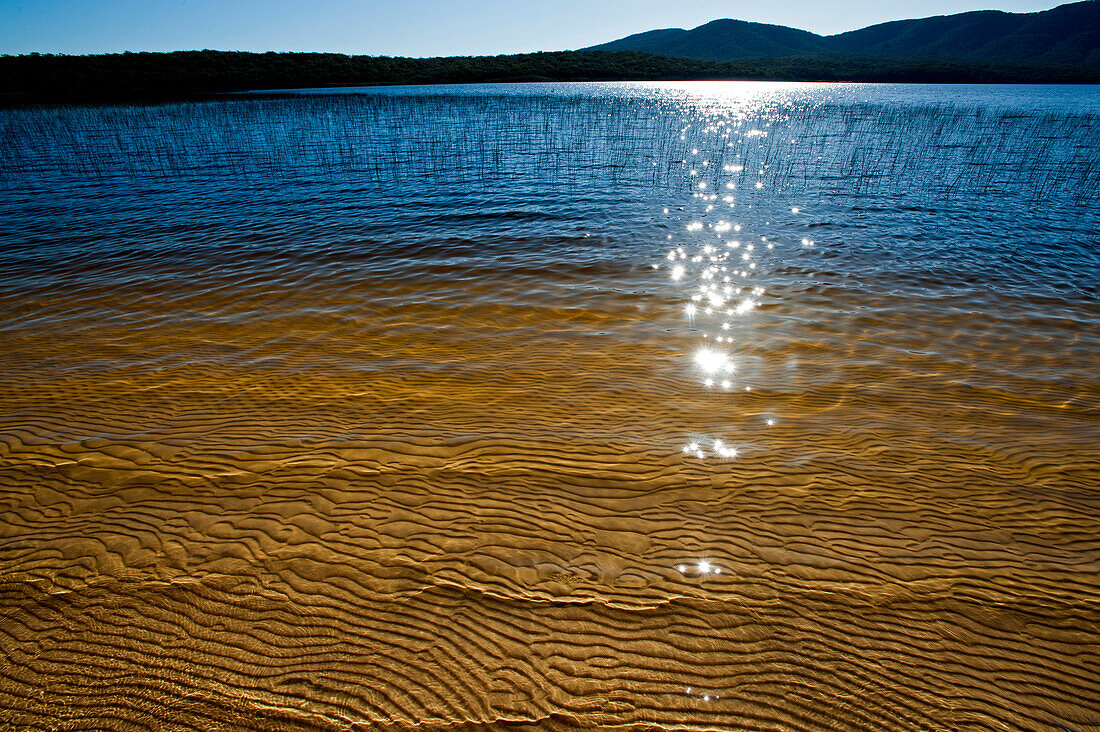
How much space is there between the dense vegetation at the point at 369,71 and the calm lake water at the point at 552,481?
7393 centimetres

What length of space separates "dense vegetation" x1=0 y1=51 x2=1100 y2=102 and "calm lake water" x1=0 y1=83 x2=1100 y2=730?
73.9 m

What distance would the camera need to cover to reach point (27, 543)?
13.8 ft

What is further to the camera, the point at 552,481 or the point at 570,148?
the point at 570,148

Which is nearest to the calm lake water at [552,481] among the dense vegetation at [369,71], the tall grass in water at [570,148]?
the tall grass in water at [570,148]

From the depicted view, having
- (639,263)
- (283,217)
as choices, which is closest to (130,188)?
(283,217)

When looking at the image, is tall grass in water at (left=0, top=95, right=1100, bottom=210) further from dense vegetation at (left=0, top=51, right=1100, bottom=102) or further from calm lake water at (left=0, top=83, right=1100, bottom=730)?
dense vegetation at (left=0, top=51, right=1100, bottom=102)

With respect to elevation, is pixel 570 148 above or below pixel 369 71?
below

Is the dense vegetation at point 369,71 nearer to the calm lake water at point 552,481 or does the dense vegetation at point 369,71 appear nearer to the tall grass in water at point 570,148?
the tall grass in water at point 570,148

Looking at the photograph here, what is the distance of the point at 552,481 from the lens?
512 cm

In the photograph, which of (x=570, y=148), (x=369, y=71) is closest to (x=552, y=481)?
(x=570, y=148)

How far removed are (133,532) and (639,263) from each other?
10560 mm

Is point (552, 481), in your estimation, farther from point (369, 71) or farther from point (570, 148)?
point (369, 71)

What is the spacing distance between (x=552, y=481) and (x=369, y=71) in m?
120

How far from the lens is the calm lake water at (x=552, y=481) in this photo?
329 cm
